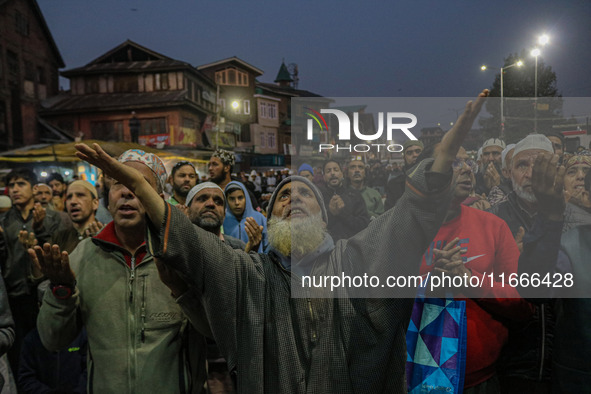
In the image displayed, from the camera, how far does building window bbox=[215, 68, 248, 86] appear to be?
3781 cm

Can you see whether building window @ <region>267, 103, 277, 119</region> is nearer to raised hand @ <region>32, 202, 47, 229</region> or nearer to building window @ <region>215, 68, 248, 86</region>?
building window @ <region>215, 68, 248, 86</region>

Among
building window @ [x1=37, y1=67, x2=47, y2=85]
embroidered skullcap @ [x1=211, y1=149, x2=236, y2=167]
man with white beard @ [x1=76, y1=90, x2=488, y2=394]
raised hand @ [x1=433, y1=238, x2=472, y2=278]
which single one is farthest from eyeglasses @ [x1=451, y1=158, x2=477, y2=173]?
building window @ [x1=37, y1=67, x2=47, y2=85]

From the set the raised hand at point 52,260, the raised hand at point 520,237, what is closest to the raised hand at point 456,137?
the raised hand at point 520,237

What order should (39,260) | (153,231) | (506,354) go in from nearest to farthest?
1. (153,231)
2. (39,260)
3. (506,354)

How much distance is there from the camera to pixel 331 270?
197 centimetres

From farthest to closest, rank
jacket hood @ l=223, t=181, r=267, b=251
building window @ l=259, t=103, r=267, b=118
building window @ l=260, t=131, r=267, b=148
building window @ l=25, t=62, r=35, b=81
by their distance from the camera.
A: building window @ l=260, t=131, r=267, b=148, building window @ l=259, t=103, r=267, b=118, building window @ l=25, t=62, r=35, b=81, jacket hood @ l=223, t=181, r=267, b=251

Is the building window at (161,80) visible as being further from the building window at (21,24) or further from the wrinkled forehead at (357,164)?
the wrinkled forehead at (357,164)

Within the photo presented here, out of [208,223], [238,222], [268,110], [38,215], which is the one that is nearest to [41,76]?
[268,110]

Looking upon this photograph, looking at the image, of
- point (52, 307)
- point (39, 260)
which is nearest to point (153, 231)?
point (39, 260)

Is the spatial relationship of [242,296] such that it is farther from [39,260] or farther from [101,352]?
[39,260]

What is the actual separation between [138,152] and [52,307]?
2.83 ft

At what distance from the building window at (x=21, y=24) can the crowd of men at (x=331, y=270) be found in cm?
2986

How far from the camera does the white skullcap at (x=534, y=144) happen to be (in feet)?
6.46

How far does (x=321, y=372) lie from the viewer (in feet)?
5.90
